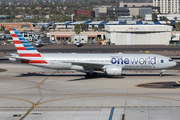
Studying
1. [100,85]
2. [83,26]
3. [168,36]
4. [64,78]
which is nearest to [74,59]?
[64,78]

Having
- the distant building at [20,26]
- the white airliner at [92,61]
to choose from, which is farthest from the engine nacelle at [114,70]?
the distant building at [20,26]

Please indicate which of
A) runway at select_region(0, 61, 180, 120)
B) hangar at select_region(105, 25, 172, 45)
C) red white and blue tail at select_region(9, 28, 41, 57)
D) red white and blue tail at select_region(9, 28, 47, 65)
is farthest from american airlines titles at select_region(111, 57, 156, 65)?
hangar at select_region(105, 25, 172, 45)

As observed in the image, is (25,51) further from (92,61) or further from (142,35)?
(142,35)

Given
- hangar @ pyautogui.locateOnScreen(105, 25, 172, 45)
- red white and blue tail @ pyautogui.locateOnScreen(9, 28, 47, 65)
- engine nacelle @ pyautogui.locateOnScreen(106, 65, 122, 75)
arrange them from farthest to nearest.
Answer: hangar @ pyautogui.locateOnScreen(105, 25, 172, 45) < red white and blue tail @ pyautogui.locateOnScreen(9, 28, 47, 65) < engine nacelle @ pyautogui.locateOnScreen(106, 65, 122, 75)

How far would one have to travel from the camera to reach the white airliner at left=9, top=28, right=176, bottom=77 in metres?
48.2

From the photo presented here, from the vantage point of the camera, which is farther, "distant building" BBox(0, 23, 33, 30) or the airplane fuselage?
"distant building" BBox(0, 23, 33, 30)

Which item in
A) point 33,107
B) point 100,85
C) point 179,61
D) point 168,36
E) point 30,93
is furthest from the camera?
point 168,36

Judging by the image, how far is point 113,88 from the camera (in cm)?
4147

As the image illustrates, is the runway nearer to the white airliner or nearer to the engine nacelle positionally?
the engine nacelle

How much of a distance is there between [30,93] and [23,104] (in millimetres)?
5435

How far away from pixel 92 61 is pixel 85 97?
13226 millimetres

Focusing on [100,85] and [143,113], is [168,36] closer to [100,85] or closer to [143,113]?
[100,85]

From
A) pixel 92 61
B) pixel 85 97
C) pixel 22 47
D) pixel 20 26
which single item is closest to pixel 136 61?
pixel 92 61

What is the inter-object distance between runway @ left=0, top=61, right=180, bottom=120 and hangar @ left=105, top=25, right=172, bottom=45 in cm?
5588
